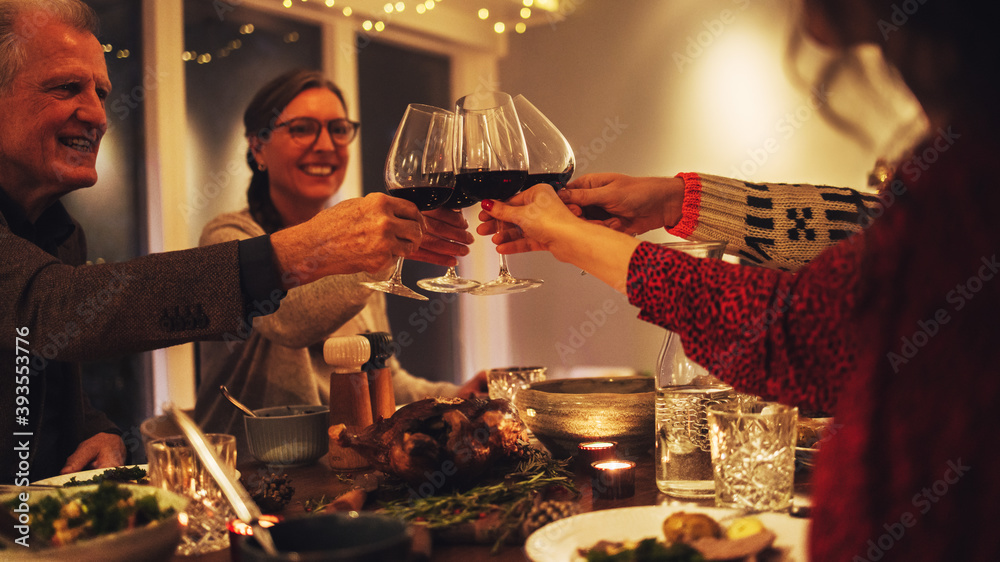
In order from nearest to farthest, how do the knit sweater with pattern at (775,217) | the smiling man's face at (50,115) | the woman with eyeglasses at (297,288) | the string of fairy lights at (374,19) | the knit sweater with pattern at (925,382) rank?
1. the knit sweater with pattern at (925,382)
2. the knit sweater with pattern at (775,217)
3. the smiling man's face at (50,115)
4. the woman with eyeglasses at (297,288)
5. the string of fairy lights at (374,19)

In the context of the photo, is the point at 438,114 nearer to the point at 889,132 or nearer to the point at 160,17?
the point at 889,132

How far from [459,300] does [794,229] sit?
12.7 feet

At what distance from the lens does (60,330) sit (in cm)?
124

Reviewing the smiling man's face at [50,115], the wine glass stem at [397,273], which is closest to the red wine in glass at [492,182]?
the wine glass stem at [397,273]

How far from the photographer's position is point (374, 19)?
443 cm

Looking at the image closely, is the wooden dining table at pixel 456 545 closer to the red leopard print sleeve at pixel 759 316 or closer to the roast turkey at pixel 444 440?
the roast turkey at pixel 444 440

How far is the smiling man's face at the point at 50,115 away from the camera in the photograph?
1.60 m

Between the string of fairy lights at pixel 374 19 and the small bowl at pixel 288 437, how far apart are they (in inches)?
108

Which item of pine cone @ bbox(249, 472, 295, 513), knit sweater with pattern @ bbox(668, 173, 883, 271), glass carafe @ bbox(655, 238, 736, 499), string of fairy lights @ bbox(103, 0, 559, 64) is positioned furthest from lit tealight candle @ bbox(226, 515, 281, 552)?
string of fairy lights @ bbox(103, 0, 559, 64)

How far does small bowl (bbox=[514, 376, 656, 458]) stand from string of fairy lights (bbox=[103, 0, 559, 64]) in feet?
9.95

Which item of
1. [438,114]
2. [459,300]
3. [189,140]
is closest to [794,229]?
[438,114]

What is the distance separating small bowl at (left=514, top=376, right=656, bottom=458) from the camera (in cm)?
117

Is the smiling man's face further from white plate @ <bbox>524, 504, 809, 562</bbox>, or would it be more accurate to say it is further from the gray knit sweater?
white plate @ <bbox>524, 504, 809, 562</bbox>

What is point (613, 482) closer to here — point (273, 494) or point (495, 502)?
point (495, 502)
